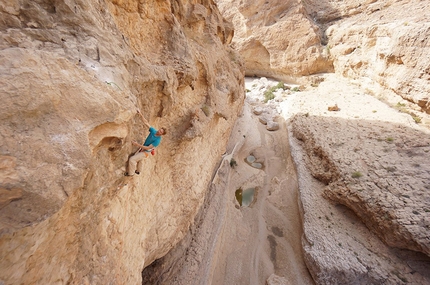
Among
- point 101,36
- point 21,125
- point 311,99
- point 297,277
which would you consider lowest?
point 297,277

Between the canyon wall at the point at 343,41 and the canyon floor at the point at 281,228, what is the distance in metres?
1.63

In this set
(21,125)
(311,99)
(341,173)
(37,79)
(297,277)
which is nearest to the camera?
(21,125)

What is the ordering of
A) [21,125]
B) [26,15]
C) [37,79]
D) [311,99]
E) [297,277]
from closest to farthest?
[21,125]
[37,79]
[26,15]
[297,277]
[311,99]

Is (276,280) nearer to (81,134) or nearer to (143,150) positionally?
(143,150)

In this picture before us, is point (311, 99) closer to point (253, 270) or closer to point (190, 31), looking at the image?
point (190, 31)

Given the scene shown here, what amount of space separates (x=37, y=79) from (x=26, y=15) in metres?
1.22

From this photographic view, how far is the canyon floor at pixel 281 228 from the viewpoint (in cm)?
636

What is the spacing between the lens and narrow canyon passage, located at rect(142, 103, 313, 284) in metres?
6.62

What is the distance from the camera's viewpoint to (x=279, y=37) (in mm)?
20109

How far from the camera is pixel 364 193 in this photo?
23.9 ft

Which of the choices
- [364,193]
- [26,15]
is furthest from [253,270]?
[26,15]

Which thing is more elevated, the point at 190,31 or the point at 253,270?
the point at 190,31

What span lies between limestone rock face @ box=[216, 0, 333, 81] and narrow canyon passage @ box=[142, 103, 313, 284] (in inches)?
468

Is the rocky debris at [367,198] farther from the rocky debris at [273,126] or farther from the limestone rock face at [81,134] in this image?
the limestone rock face at [81,134]
